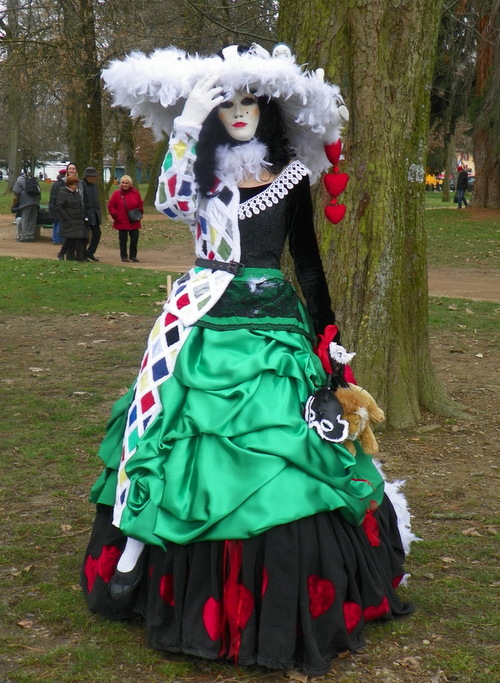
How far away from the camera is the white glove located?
10.5ft

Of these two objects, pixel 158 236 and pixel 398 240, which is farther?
pixel 158 236

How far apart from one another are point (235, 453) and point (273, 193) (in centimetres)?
106

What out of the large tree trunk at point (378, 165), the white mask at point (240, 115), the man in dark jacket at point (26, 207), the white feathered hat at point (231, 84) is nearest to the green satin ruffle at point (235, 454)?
the white mask at point (240, 115)

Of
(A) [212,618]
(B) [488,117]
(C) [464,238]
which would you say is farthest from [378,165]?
(B) [488,117]

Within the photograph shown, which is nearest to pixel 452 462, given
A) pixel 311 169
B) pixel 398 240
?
pixel 398 240

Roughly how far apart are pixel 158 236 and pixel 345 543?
1753cm

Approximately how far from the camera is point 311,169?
3650 mm

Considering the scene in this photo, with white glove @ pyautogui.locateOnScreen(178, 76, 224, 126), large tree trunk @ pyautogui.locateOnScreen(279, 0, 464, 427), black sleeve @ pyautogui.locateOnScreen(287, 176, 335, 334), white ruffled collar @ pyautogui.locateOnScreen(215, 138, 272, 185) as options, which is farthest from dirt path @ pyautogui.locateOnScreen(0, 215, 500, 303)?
white glove @ pyautogui.locateOnScreen(178, 76, 224, 126)

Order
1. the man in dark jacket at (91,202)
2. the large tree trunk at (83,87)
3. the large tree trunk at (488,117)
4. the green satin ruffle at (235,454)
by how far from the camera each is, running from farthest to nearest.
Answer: the large tree trunk at (488,117) < the large tree trunk at (83,87) < the man in dark jacket at (91,202) < the green satin ruffle at (235,454)

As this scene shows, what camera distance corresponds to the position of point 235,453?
2.93 meters

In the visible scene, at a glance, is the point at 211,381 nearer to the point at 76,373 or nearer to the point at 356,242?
the point at 356,242

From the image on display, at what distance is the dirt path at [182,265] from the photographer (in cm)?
1233

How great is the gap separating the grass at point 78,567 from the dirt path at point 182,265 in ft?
19.1

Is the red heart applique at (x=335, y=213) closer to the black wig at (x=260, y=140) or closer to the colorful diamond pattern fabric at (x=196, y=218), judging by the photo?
the black wig at (x=260, y=140)
